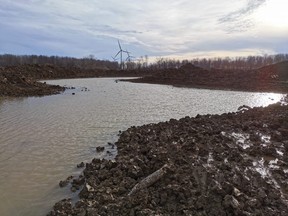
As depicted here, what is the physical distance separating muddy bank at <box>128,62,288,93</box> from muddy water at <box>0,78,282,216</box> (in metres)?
14.9

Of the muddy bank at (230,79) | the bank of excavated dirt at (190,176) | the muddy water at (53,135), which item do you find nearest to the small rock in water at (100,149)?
the muddy water at (53,135)

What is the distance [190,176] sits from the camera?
7355 millimetres

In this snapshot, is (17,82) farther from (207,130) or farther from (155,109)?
(207,130)

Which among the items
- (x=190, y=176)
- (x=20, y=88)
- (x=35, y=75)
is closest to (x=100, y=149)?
(x=190, y=176)

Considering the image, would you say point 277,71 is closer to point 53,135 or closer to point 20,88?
point 20,88

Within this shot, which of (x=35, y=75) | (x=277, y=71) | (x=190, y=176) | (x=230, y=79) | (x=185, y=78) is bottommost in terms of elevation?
(x=185, y=78)

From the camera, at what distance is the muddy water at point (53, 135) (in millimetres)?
7543

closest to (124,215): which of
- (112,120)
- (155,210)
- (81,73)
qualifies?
(155,210)

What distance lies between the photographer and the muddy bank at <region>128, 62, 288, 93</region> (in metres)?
37.0

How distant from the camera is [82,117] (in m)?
17.2

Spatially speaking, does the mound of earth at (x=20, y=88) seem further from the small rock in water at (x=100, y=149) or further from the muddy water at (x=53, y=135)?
the small rock in water at (x=100, y=149)

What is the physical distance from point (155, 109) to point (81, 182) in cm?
1257

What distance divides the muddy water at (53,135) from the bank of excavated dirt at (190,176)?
677mm

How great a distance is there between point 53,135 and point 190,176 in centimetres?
729
